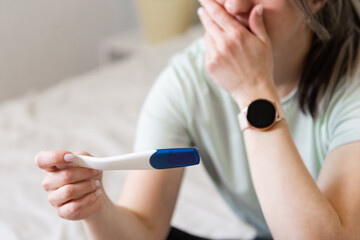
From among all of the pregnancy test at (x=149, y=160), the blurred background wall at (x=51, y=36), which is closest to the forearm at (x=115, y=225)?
the pregnancy test at (x=149, y=160)

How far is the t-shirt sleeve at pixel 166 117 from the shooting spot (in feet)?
2.88

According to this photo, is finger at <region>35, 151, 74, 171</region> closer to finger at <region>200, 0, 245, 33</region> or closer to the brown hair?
finger at <region>200, 0, 245, 33</region>

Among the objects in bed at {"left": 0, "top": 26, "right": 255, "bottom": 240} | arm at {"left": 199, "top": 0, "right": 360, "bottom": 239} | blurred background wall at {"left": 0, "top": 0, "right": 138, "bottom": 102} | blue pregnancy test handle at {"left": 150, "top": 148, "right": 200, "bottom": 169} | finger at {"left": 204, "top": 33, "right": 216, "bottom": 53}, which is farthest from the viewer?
blurred background wall at {"left": 0, "top": 0, "right": 138, "bottom": 102}

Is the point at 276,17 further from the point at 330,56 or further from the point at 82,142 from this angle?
the point at 82,142

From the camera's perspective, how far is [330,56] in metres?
0.88

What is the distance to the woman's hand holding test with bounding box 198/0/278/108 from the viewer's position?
78 cm

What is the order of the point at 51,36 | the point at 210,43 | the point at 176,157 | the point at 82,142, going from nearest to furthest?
the point at 176,157
the point at 210,43
the point at 82,142
the point at 51,36

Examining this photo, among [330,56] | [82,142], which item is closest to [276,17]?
[330,56]

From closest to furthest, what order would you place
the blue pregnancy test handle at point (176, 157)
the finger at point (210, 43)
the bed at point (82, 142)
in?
the blue pregnancy test handle at point (176, 157) < the finger at point (210, 43) < the bed at point (82, 142)

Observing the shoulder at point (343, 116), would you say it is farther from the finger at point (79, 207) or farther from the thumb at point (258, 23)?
the finger at point (79, 207)

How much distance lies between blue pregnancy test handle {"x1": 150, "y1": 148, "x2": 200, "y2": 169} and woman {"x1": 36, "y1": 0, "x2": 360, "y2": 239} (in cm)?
11

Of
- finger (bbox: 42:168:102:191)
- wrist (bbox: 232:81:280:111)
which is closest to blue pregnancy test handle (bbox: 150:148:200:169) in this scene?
finger (bbox: 42:168:102:191)

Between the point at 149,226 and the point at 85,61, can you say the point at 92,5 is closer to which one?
the point at 85,61

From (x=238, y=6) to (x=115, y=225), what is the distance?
406 mm
